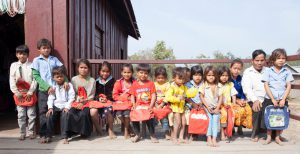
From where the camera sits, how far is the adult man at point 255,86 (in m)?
3.67

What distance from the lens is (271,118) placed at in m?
3.47

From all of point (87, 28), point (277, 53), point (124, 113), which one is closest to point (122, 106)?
point (124, 113)

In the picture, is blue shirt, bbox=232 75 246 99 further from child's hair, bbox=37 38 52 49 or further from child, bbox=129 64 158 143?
child's hair, bbox=37 38 52 49

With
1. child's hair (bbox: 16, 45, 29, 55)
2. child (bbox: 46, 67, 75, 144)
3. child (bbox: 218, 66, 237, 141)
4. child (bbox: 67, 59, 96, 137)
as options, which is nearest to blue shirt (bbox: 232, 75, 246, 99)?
child (bbox: 218, 66, 237, 141)

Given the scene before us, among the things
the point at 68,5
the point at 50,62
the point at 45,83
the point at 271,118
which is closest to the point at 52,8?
the point at 68,5

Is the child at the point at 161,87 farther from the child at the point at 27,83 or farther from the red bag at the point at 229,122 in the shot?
the child at the point at 27,83

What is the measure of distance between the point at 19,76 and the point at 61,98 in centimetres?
69

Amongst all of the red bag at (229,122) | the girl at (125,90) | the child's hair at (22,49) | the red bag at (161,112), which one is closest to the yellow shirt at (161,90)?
the red bag at (161,112)

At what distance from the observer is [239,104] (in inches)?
150

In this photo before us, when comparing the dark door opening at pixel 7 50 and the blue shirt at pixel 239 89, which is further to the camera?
the dark door opening at pixel 7 50

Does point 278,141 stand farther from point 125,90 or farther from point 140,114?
point 125,90

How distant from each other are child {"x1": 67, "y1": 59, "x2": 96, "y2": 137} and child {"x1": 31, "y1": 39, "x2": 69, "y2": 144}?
8.7 inches

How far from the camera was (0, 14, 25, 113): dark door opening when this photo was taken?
291 inches

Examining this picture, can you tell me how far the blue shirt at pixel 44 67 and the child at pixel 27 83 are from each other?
13 centimetres
